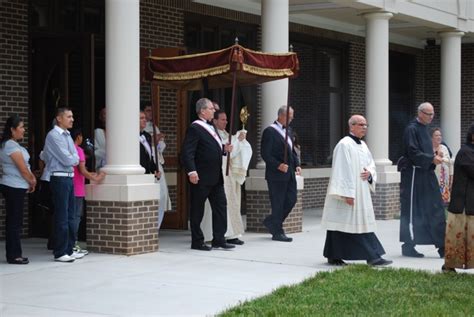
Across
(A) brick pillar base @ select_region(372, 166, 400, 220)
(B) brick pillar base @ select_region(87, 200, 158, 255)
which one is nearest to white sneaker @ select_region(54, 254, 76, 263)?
(B) brick pillar base @ select_region(87, 200, 158, 255)

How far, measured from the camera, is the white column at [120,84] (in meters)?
10.9

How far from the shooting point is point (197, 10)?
52.5 feet

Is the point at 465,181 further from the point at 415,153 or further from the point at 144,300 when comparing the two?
the point at 144,300

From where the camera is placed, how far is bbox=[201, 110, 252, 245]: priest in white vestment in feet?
40.0

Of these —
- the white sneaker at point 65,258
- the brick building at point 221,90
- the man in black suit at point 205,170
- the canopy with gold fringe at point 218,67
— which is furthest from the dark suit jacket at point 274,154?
the white sneaker at point 65,258

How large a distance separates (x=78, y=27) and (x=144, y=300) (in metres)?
6.73

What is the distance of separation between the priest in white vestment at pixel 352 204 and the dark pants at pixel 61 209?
2896mm

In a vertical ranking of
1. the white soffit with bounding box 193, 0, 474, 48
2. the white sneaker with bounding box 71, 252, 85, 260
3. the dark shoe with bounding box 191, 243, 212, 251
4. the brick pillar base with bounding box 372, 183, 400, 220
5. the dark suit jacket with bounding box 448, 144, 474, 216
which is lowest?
the dark shoe with bounding box 191, 243, 212, 251

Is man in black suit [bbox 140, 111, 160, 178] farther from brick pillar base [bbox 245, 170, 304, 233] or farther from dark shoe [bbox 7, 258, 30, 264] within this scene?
dark shoe [bbox 7, 258, 30, 264]

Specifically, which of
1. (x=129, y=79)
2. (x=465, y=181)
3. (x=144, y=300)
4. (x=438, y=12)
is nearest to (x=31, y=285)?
(x=144, y=300)

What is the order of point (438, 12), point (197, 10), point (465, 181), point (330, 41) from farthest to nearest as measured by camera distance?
point (330, 41)
point (438, 12)
point (197, 10)
point (465, 181)

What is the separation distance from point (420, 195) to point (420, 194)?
0.01m

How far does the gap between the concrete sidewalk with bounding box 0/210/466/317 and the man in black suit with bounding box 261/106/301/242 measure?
0.32m

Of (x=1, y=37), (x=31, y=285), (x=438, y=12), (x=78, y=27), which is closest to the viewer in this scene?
(x=31, y=285)
